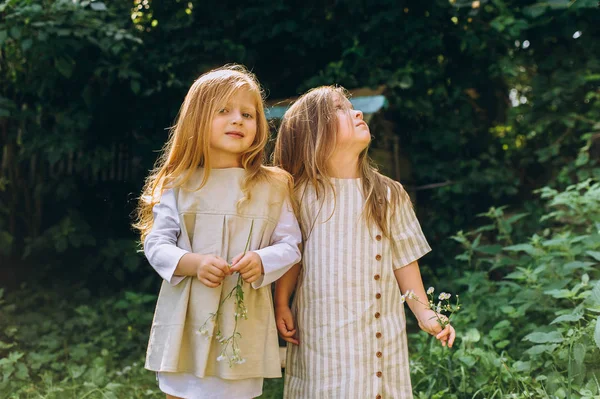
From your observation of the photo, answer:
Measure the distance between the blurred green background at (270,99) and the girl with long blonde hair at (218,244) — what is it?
1.59 m

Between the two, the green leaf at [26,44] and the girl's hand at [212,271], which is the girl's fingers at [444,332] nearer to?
the girl's hand at [212,271]

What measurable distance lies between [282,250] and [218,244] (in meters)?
0.18

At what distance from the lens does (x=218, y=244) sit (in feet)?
5.90

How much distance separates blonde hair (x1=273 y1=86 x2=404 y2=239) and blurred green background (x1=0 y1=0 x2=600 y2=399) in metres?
1.40

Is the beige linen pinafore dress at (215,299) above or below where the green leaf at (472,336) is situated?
above

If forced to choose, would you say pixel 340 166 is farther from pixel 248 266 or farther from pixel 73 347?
pixel 73 347

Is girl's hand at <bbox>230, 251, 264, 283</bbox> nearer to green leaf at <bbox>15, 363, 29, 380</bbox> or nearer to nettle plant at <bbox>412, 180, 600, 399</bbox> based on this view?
nettle plant at <bbox>412, 180, 600, 399</bbox>

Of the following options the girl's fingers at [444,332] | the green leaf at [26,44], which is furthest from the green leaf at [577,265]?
the green leaf at [26,44]

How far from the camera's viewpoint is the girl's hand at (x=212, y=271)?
5.41 ft

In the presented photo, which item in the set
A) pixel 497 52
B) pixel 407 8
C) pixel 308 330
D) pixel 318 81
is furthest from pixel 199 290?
pixel 497 52

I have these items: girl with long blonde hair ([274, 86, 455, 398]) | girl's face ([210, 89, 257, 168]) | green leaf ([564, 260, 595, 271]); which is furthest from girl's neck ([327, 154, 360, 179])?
green leaf ([564, 260, 595, 271])

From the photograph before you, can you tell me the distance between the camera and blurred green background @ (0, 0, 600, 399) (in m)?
3.56

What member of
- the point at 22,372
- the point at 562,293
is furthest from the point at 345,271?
the point at 22,372

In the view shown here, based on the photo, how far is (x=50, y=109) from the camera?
393cm
